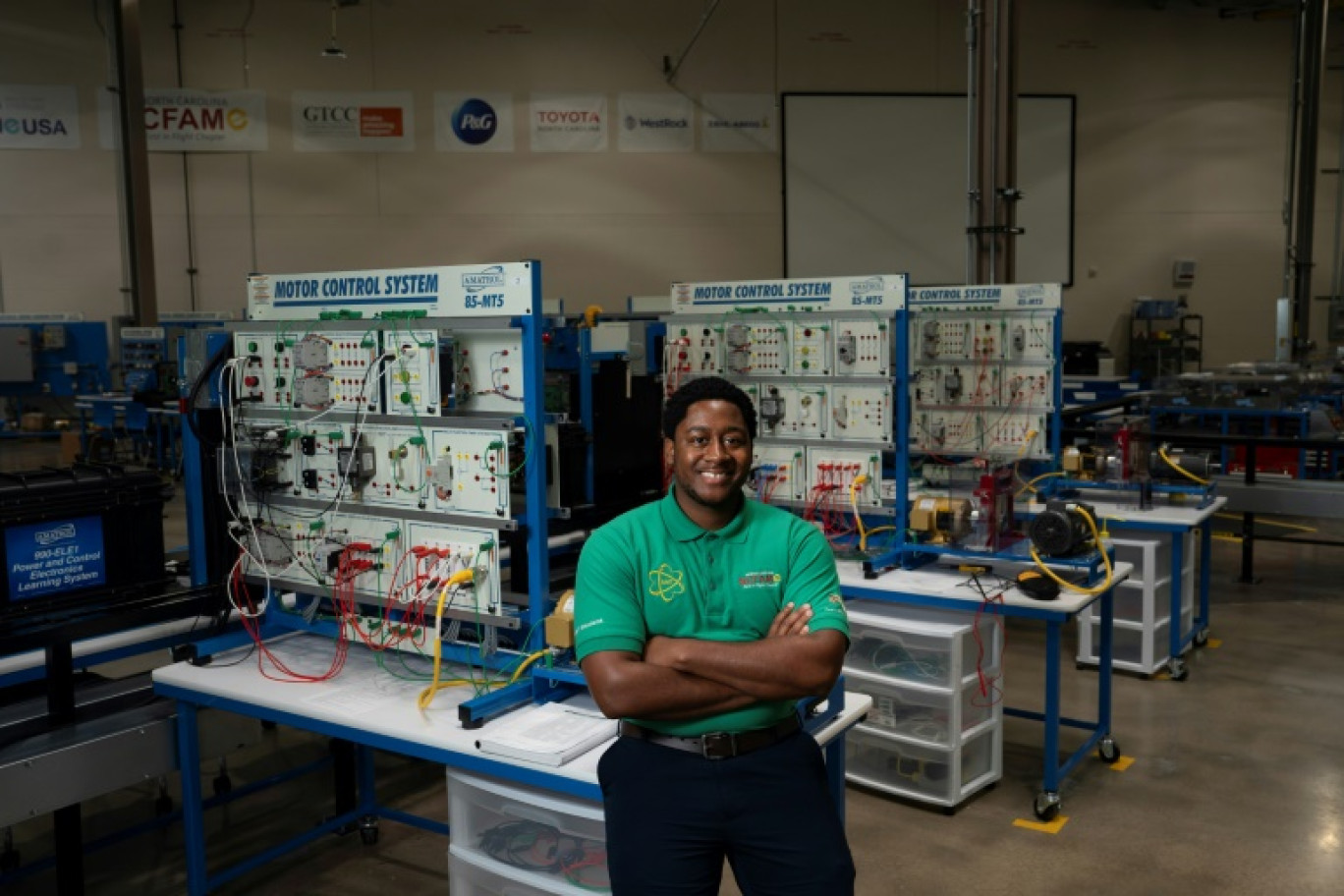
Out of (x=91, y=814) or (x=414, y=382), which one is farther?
(x=91, y=814)

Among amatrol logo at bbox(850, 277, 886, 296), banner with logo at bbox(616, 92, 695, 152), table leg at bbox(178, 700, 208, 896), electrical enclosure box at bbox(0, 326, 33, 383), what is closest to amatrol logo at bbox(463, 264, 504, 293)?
table leg at bbox(178, 700, 208, 896)

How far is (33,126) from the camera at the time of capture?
47.5 ft

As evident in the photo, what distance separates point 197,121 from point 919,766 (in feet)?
44.1

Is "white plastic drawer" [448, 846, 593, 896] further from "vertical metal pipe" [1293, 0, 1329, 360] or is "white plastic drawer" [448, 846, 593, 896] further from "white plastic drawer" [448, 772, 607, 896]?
"vertical metal pipe" [1293, 0, 1329, 360]

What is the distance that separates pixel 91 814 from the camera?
15.3 feet

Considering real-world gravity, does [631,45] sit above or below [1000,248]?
above

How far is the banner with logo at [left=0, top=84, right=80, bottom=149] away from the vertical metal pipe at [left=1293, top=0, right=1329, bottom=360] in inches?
614

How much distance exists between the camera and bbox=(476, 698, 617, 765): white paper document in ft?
9.35

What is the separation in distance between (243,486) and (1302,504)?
6.35 m

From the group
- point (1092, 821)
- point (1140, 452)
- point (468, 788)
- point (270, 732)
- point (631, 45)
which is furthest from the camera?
point (631, 45)

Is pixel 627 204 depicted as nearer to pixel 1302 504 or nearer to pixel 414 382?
pixel 1302 504

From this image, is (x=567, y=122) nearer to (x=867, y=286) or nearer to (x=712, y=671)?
(x=867, y=286)

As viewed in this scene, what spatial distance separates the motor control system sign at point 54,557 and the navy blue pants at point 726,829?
7.55ft

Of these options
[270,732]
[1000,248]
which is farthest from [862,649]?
[1000,248]
